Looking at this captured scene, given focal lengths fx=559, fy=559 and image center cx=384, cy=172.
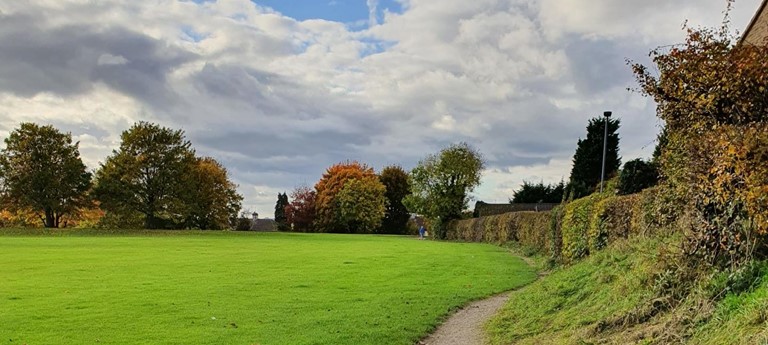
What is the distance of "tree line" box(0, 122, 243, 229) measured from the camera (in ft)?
202

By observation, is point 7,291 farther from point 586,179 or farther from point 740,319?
point 586,179

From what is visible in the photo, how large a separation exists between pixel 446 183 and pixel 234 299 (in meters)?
52.7

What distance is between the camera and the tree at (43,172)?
6103cm

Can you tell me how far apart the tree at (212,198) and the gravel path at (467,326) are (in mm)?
59594

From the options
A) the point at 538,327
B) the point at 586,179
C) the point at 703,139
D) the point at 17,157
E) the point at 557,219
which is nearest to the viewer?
the point at 703,139

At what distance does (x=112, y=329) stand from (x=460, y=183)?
186ft

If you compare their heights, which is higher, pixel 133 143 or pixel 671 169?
pixel 133 143

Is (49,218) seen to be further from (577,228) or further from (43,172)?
(577,228)

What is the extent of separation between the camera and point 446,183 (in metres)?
65.2

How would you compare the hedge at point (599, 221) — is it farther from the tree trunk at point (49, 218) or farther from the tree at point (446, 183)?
the tree trunk at point (49, 218)

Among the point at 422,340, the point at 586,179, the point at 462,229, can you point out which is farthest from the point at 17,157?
the point at 422,340

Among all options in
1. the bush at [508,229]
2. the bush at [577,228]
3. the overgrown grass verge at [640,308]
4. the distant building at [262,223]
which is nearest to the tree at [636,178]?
the bush at [508,229]

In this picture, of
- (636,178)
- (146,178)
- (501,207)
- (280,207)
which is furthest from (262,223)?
(636,178)

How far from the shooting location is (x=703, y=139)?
25.2 feet
